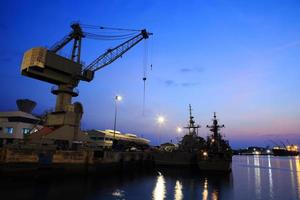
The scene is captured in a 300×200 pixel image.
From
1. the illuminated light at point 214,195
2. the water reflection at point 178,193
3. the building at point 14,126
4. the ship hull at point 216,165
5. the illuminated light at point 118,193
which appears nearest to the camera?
the illuminated light at point 118,193

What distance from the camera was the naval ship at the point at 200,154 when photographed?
67.2 meters

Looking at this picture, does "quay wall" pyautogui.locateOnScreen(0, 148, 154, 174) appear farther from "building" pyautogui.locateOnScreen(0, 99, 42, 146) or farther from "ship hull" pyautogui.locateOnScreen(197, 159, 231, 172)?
"building" pyautogui.locateOnScreen(0, 99, 42, 146)

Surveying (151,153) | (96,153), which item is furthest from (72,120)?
(151,153)

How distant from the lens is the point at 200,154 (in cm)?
7300

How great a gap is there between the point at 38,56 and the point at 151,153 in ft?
153

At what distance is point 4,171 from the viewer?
40.2m

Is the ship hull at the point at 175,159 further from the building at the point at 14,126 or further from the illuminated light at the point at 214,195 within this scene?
the illuminated light at the point at 214,195

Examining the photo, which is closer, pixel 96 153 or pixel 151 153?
pixel 96 153

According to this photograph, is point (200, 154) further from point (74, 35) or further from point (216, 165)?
point (74, 35)

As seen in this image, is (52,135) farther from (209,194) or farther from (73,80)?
(209,194)

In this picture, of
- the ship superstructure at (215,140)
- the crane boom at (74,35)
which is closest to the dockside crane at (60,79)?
the crane boom at (74,35)

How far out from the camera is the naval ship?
221 ft

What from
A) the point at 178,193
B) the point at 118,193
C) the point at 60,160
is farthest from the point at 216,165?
the point at 118,193

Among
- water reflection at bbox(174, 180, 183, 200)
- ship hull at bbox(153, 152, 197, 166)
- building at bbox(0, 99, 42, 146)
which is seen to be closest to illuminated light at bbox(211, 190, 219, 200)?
water reflection at bbox(174, 180, 183, 200)
